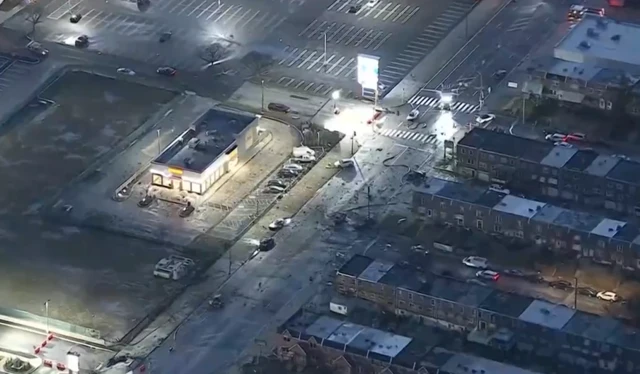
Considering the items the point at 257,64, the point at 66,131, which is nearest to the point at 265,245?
the point at 66,131

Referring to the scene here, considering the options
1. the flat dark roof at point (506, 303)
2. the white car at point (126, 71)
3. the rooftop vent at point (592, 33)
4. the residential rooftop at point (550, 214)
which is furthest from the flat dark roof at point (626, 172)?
the white car at point (126, 71)

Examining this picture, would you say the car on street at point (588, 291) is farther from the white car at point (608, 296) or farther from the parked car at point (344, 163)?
the parked car at point (344, 163)

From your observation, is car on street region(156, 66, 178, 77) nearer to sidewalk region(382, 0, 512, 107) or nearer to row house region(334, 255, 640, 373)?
sidewalk region(382, 0, 512, 107)

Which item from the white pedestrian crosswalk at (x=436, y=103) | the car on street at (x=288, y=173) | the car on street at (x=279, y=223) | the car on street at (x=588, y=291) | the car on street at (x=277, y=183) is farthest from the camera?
the white pedestrian crosswalk at (x=436, y=103)

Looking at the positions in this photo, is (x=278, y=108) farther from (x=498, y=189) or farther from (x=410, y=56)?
(x=498, y=189)

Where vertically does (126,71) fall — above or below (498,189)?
above

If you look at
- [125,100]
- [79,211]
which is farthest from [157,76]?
[79,211]

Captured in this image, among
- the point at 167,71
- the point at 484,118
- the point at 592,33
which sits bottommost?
the point at 484,118
